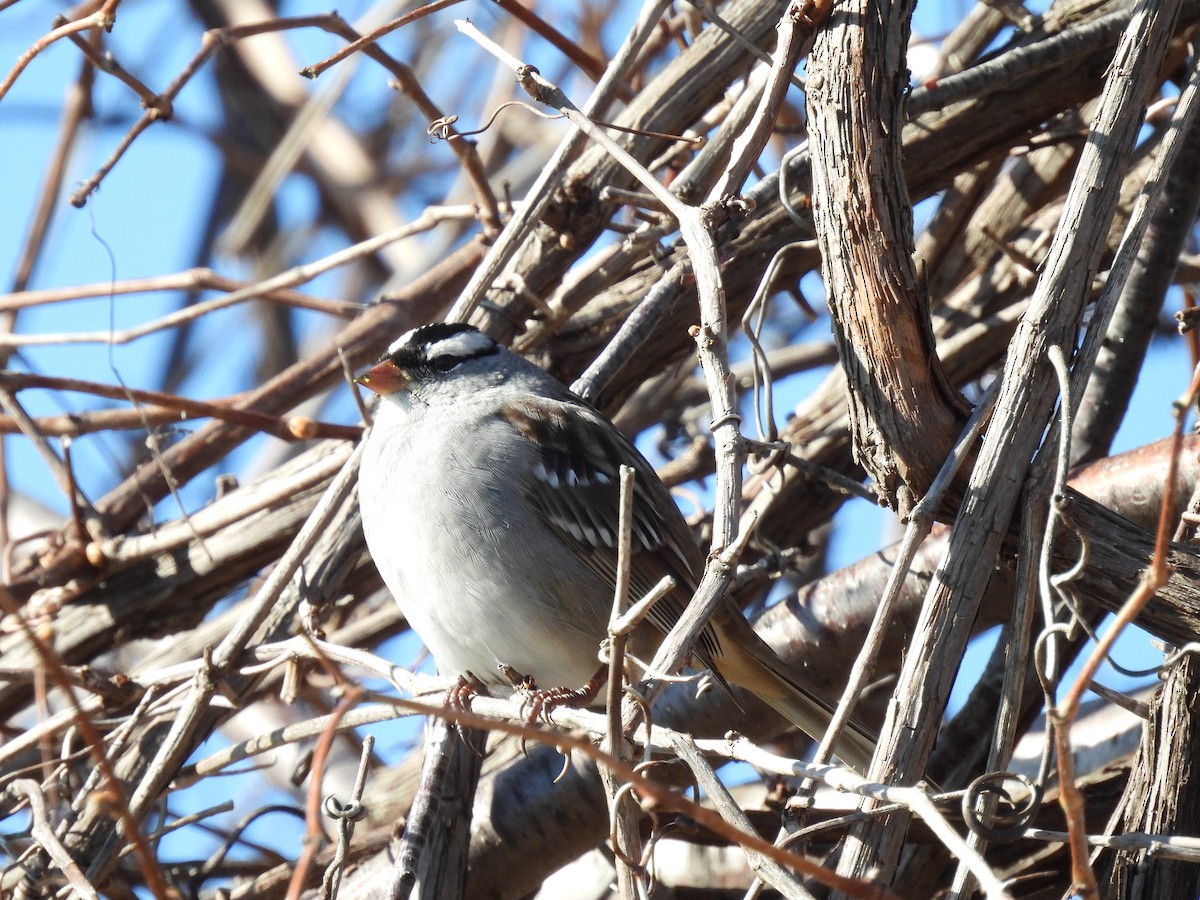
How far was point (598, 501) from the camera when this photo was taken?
246cm

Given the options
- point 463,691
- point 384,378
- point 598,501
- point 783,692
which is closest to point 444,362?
point 384,378

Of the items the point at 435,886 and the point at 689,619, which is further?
the point at 435,886

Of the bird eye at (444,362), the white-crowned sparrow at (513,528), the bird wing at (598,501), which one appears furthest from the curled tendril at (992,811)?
the bird eye at (444,362)

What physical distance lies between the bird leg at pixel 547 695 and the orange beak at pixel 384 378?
0.64 metres

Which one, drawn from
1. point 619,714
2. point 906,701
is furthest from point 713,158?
point 619,714

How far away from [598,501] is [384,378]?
495mm

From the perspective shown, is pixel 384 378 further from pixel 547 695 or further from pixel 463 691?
pixel 547 695

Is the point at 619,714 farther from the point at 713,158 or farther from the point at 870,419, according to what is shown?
the point at 713,158

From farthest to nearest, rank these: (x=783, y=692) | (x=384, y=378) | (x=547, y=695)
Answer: (x=384, y=378) < (x=783, y=692) < (x=547, y=695)

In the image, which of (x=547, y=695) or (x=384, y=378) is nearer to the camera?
(x=547, y=695)

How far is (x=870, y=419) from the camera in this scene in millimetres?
1718

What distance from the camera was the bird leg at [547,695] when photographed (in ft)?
6.61

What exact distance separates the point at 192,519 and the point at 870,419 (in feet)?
5.33

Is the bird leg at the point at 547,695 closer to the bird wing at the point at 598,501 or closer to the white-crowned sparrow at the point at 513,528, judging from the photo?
the white-crowned sparrow at the point at 513,528
